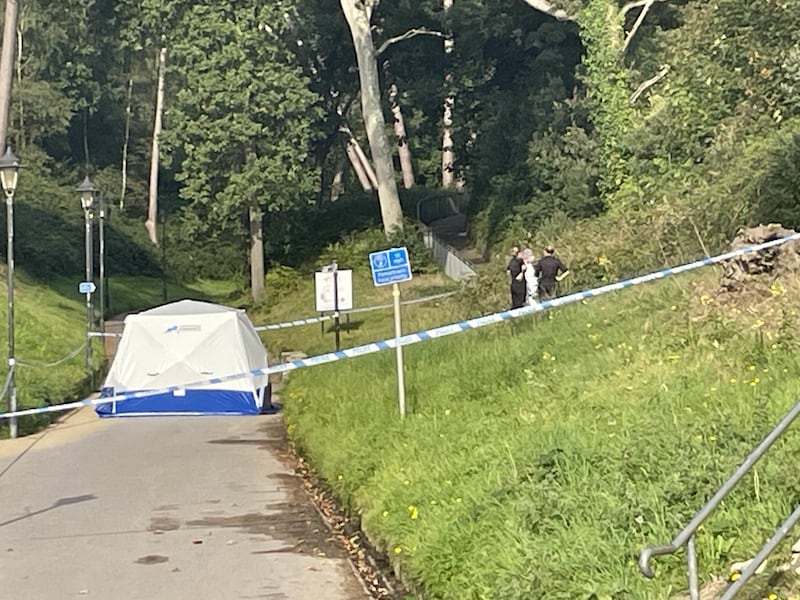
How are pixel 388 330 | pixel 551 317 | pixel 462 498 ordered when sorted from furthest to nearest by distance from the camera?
pixel 388 330
pixel 551 317
pixel 462 498

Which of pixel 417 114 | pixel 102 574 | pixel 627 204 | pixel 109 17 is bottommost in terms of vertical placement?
pixel 102 574

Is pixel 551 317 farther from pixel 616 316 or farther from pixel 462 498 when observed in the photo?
pixel 462 498

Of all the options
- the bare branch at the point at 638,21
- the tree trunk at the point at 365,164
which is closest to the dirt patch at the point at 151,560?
the bare branch at the point at 638,21

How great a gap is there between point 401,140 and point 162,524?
147 ft

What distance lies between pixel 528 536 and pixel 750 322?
539 centimetres

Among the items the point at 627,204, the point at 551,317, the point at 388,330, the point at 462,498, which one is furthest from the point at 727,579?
the point at 627,204

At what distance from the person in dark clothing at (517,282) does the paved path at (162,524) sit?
5.31m

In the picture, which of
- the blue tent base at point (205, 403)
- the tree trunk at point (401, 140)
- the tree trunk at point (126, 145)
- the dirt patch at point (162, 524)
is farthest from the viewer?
the tree trunk at point (126, 145)

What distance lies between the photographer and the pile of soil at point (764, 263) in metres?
13.2

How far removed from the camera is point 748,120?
26.0 meters

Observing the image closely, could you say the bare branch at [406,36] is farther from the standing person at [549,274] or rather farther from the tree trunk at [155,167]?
the standing person at [549,274]

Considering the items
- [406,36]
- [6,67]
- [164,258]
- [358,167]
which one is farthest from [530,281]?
[358,167]

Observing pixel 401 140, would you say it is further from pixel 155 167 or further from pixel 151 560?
pixel 151 560

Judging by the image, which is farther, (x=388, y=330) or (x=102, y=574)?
(x=388, y=330)
